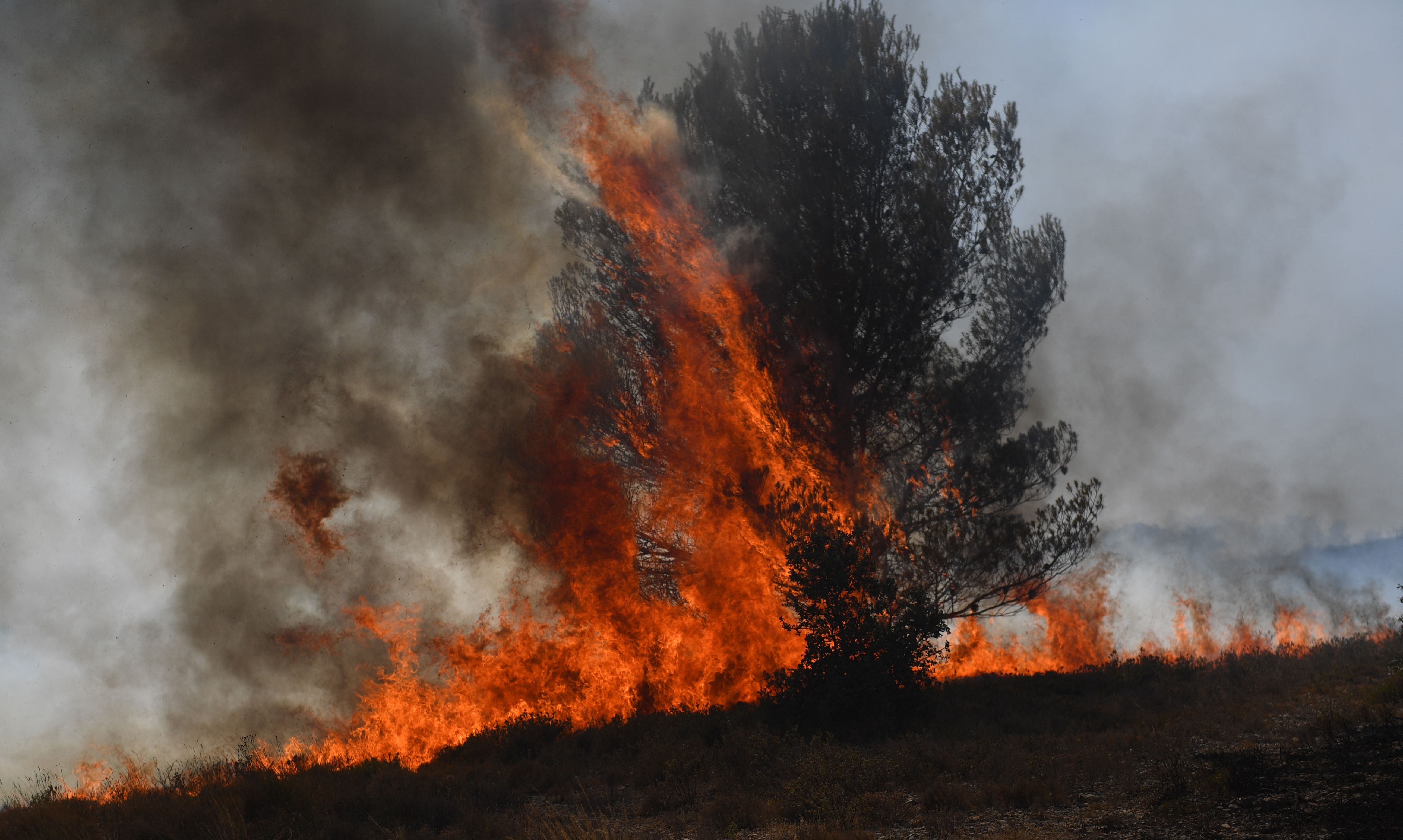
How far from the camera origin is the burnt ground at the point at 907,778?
686cm

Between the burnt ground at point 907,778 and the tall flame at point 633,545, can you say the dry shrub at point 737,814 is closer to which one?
the burnt ground at point 907,778

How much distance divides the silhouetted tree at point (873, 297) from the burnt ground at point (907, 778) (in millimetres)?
3099

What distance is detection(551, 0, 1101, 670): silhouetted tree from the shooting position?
15562mm

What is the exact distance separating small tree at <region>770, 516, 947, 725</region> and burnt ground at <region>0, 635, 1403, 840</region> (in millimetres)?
395

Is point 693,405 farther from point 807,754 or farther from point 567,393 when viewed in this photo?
point 807,754

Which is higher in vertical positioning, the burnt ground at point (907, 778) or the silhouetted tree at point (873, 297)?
the silhouetted tree at point (873, 297)

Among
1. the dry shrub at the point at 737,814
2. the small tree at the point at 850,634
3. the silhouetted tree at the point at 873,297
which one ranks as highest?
the silhouetted tree at the point at 873,297

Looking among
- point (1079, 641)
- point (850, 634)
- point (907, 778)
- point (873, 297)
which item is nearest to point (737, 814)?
point (907, 778)

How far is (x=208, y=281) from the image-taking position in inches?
634

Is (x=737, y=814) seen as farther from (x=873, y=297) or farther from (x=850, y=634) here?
(x=873, y=297)

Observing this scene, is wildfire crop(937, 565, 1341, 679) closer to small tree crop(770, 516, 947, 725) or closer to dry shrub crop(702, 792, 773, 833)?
small tree crop(770, 516, 947, 725)

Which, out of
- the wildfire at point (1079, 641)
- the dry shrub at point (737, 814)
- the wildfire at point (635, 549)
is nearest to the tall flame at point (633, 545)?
the wildfire at point (635, 549)

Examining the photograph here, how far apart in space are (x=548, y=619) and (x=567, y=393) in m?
4.40

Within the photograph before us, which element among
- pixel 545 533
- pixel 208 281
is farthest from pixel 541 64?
pixel 545 533
